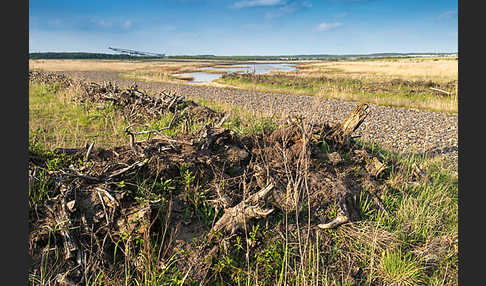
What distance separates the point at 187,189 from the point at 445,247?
2916 mm

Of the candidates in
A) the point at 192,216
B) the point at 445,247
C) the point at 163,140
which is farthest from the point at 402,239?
the point at 163,140

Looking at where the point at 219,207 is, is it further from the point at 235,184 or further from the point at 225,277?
the point at 225,277

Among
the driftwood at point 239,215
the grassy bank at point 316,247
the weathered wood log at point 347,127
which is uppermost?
the weathered wood log at point 347,127

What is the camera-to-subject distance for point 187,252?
2584mm

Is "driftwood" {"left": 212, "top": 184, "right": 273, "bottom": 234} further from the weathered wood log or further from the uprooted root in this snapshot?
the weathered wood log

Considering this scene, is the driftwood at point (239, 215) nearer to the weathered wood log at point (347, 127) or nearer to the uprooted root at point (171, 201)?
the uprooted root at point (171, 201)

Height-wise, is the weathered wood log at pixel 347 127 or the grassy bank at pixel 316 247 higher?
the weathered wood log at pixel 347 127

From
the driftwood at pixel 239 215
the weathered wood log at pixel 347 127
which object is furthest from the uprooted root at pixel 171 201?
the weathered wood log at pixel 347 127

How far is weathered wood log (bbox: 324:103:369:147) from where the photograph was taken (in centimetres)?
480

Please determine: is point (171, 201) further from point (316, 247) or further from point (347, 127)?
point (347, 127)

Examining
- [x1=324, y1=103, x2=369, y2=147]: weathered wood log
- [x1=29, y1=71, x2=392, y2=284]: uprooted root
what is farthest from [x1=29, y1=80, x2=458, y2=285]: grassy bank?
[x1=324, y1=103, x2=369, y2=147]: weathered wood log

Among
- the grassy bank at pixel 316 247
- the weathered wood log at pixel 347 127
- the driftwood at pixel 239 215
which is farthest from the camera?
the weathered wood log at pixel 347 127

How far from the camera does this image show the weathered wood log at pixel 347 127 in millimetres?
4796

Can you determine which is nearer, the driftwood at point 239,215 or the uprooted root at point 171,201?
the uprooted root at point 171,201
